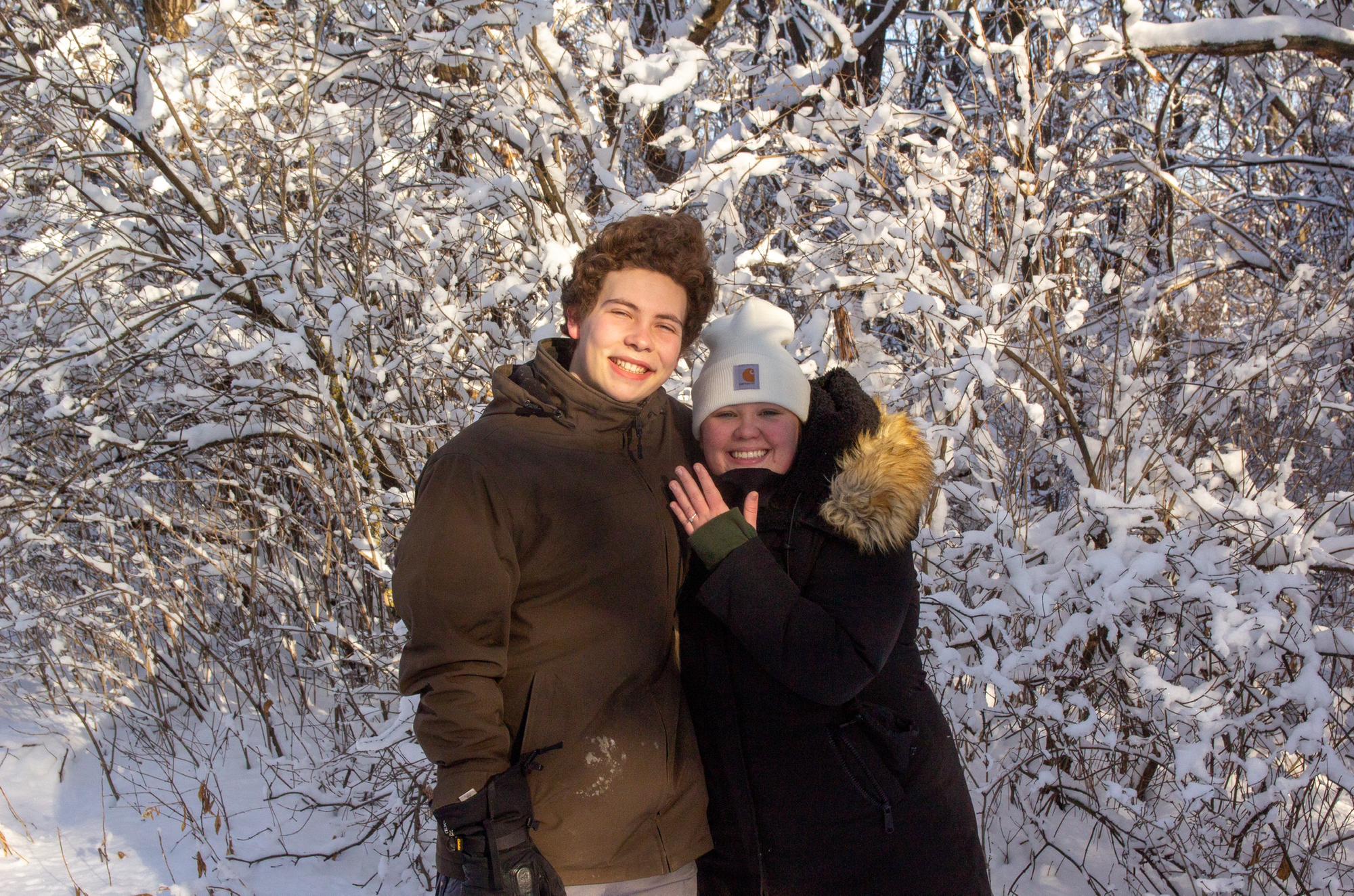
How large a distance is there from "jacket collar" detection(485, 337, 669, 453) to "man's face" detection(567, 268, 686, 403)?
0.04 metres

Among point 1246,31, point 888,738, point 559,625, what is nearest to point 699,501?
point 559,625

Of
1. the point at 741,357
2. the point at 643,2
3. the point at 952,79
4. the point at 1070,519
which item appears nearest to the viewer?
the point at 741,357

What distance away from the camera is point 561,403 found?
1.91 m

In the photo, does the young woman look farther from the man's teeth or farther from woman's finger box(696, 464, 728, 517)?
the man's teeth

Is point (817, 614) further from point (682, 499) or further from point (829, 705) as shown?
point (682, 499)

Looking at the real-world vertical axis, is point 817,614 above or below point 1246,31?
below

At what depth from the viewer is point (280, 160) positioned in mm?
3701

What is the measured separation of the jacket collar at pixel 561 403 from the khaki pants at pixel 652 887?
0.86 metres

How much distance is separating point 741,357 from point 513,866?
113 cm

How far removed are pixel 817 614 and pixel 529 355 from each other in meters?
2.12

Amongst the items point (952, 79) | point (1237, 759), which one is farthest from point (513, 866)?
point (952, 79)

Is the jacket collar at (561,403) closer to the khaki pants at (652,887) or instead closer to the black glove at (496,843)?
the black glove at (496,843)

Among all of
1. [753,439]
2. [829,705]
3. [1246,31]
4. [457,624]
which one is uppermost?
[1246,31]

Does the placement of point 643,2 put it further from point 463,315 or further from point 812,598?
point 812,598
